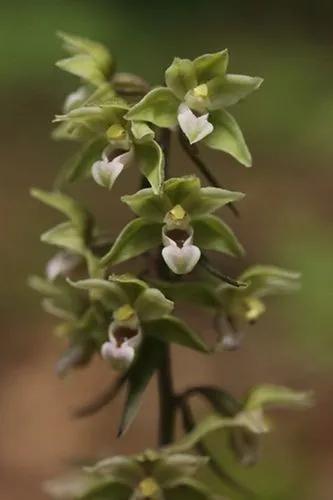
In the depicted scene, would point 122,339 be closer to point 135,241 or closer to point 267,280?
point 135,241

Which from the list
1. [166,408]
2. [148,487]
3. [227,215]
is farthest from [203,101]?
[227,215]

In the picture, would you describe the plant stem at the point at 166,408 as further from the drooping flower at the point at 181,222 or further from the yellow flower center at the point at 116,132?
the yellow flower center at the point at 116,132

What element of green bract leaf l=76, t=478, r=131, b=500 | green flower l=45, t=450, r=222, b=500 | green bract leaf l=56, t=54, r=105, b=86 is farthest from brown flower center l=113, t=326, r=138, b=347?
green bract leaf l=56, t=54, r=105, b=86

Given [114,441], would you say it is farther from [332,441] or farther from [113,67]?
[113,67]

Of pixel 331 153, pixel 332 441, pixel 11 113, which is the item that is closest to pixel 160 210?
pixel 332 441

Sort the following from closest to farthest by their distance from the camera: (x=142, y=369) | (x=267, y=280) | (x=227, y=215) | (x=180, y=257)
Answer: (x=180, y=257), (x=142, y=369), (x=267, y=280), (x=227, y=215)
